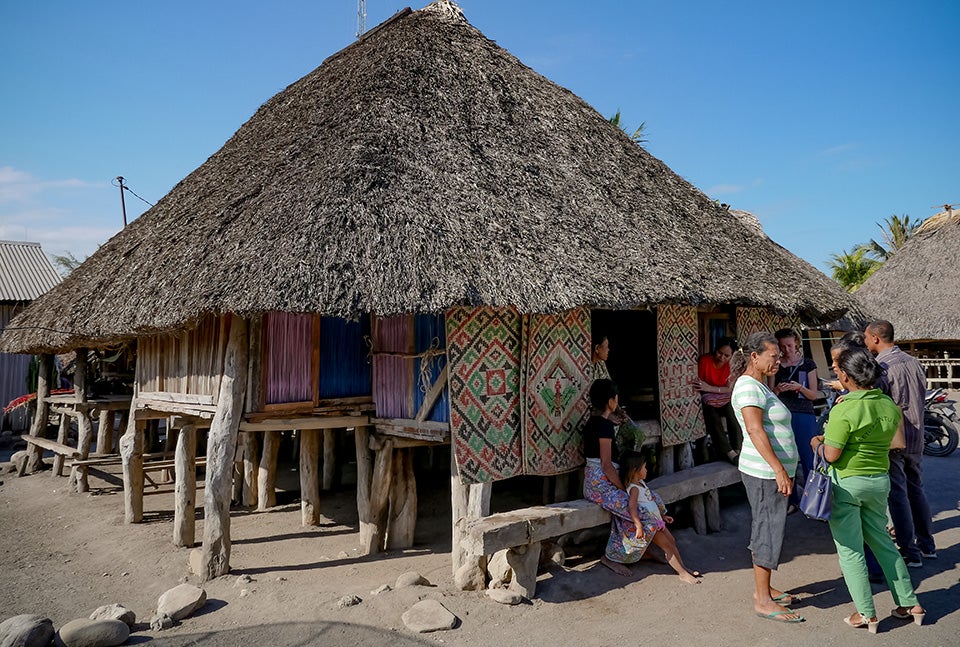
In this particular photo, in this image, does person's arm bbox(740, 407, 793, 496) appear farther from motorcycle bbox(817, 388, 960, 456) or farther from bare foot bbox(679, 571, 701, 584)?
motorcycle bbox(817, 388, 960, 456)

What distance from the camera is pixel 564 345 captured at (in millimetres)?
5648

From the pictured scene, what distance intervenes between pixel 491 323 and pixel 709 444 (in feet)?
14.1

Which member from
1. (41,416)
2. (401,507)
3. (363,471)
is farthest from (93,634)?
(41,416)

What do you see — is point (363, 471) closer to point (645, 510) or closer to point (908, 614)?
point (645, 510)

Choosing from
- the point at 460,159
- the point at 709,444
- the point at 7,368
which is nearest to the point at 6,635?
the point at 460,159

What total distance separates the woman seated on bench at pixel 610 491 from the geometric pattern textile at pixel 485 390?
0.63 metres

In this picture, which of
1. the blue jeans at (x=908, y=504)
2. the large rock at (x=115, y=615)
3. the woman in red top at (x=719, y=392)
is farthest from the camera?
the woman in red top at (x=719, y=392)

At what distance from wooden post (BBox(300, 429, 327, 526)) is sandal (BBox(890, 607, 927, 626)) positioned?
5.46 metres

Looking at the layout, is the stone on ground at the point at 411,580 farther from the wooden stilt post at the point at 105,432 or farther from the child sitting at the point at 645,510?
the wooden stilt post at the point at 105,432

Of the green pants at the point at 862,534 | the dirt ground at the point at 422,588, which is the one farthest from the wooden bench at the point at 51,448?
the green pants at the point at 862,534

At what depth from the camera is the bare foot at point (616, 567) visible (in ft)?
16.4

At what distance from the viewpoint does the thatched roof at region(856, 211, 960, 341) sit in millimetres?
16797

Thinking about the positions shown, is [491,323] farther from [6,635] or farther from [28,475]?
[28,475]

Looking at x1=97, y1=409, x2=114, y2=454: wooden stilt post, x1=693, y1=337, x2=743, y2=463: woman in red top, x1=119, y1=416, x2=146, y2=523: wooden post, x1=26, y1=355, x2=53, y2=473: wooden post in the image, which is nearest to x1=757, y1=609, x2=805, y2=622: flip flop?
x1=693, y1=337, x2=743, y2=463: woman in red top
